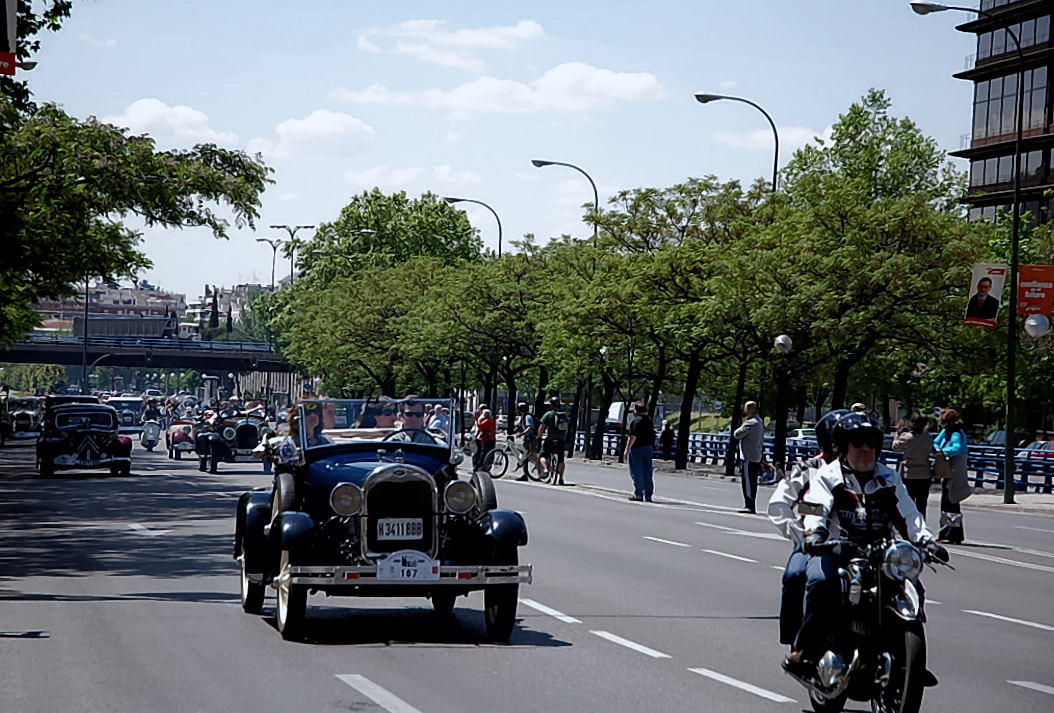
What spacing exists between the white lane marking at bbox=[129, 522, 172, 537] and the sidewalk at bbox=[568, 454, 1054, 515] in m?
18.8

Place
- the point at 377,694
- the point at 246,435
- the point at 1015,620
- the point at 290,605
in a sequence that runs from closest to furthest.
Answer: the point at 377,694, the point at 290,605, the point at 1015,620, the point at 246,435

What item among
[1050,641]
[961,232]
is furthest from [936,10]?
[1050,641]

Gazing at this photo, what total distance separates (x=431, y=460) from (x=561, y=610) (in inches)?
75.3

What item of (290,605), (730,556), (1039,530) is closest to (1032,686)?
(290,605)

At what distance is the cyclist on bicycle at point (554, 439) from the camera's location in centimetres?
3659

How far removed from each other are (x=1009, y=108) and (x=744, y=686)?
3228 inches

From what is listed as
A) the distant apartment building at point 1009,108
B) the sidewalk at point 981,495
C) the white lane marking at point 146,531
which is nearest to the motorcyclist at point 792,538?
the white lane marking at point 146,531

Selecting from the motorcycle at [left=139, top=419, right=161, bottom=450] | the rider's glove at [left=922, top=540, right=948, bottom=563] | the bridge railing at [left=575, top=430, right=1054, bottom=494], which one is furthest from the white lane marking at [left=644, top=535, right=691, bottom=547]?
the motorcycle at [left=139, top=419, right=161, bottom=450]

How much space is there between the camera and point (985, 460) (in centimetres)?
4378

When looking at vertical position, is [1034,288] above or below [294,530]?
above

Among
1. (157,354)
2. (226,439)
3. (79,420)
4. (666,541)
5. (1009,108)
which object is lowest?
(666,541)

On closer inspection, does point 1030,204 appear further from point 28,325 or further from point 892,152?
point 28,325

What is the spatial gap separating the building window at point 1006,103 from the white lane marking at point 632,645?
252ft

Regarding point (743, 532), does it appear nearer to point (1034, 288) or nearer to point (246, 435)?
point (1034, 288)
